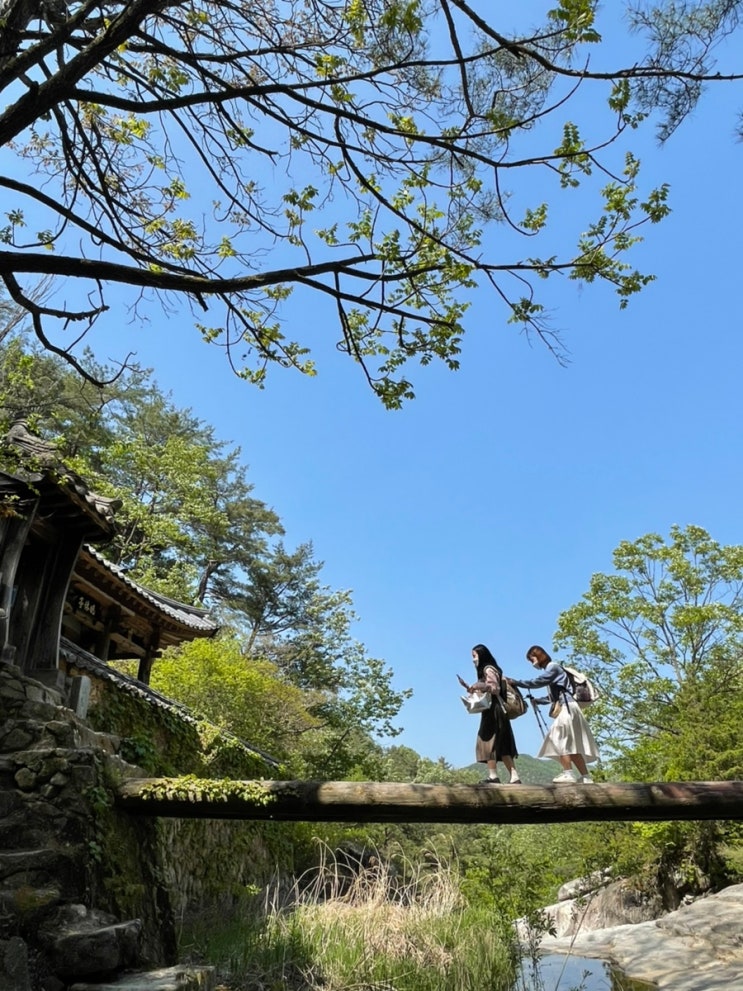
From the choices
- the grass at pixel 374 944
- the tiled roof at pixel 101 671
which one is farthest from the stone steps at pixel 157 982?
the tiled roof at pixel 101 671

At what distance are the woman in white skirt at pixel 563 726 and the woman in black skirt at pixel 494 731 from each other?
201mm

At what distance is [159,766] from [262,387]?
13.8ft

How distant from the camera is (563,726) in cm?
602

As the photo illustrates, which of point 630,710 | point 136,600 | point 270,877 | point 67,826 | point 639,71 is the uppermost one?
point 639,71

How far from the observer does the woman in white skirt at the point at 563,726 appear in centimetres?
593

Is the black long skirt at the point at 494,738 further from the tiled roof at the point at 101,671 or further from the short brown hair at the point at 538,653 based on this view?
the tiled roof at the point at 101,671

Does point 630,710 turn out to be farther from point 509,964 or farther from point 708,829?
point 509,964

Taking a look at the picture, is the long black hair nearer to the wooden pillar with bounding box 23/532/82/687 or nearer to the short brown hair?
the short brown hair

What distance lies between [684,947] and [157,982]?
8680 millimetres

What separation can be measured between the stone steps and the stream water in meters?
4.03

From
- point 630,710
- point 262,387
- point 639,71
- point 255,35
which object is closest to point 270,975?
point 262,387

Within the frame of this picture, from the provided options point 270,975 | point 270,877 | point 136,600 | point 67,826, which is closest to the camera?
point 67,826

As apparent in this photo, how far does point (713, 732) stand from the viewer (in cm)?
1324

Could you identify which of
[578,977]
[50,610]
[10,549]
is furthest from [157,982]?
[578,977]
